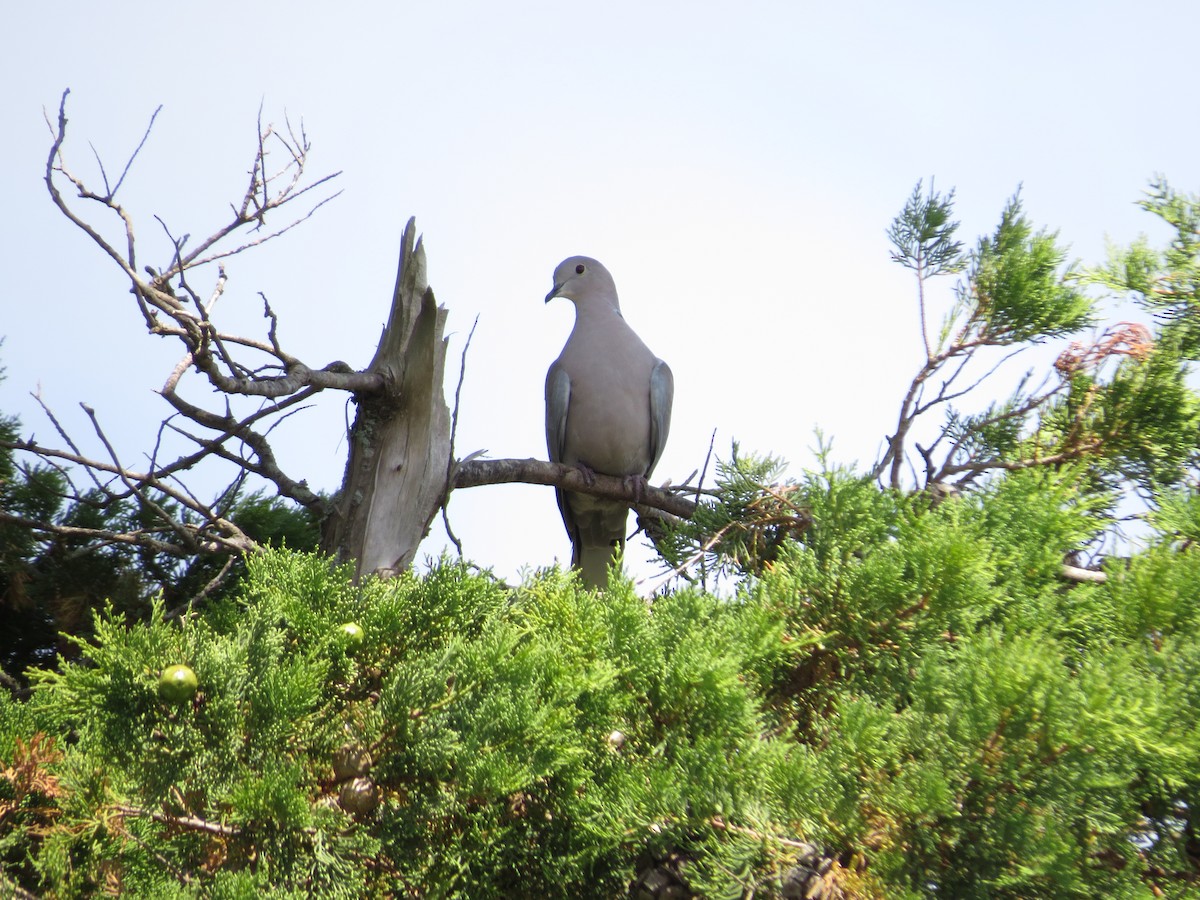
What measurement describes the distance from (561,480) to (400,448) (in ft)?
3.14

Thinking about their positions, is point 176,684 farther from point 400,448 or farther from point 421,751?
point 400,448

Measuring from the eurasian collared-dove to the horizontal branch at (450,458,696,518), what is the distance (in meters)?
0.28

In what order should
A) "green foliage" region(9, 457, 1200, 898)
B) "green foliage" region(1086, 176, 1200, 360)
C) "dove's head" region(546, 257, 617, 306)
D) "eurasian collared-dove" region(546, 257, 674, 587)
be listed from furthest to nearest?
"dove's head" region(546, 257, 617, 306) → "eurasian collared-dove" region(546, 257, 674, 587) → "green foliage" region(1086, 176, 1200, 360) → "green foliage" region(9, 457, 1200, 898)

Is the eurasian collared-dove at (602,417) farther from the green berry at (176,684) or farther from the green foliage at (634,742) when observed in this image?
the green berry at (176,684)

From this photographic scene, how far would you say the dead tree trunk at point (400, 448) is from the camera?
9.45 feet

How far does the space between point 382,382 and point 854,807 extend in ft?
6.78

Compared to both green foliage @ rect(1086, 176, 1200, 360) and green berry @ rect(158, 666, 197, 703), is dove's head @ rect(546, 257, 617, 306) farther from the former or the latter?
green berry @ rect(158, 666, 197, 703)

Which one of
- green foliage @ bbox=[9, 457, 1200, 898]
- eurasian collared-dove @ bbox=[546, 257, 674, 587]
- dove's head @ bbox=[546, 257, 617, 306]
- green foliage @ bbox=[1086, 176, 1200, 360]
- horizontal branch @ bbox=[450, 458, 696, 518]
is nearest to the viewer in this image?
Result: green foliage @ bbox=[9, 457, 1200, 898]

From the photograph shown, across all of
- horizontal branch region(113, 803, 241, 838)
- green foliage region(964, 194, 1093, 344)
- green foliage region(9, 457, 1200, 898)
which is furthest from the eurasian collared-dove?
horizontal branch region(113, 803, 241, 838)

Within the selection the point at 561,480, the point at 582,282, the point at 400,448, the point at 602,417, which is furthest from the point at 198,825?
→ the point at 582,282

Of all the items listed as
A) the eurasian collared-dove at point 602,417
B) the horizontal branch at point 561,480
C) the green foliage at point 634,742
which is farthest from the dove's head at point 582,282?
the green foliage at point 634,742

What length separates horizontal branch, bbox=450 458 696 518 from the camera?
329 cm

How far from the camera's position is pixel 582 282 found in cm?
532

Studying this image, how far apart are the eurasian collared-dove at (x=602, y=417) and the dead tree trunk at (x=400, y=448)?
164 cm
